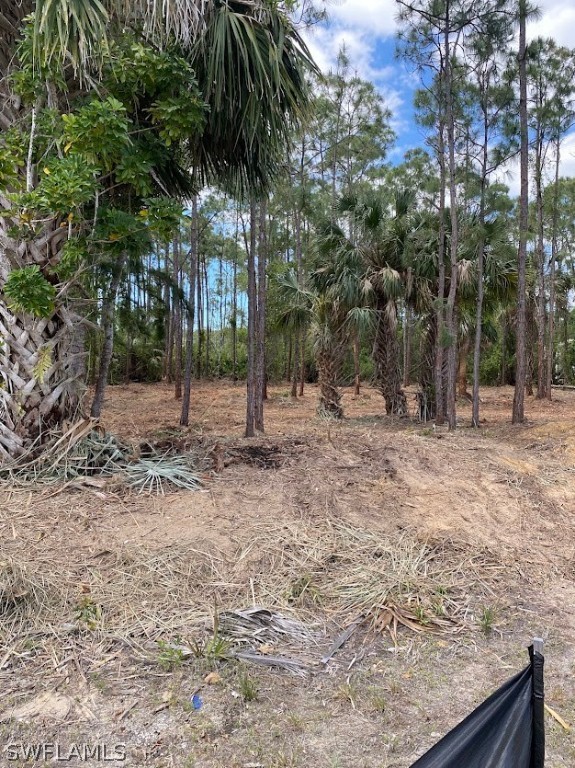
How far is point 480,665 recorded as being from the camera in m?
2.69

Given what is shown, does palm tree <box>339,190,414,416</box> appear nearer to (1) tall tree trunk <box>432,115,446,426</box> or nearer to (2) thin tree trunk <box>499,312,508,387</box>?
(1) tall tree trunk <box>432,115,446,426</box>

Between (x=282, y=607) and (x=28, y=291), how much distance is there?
9.36ft

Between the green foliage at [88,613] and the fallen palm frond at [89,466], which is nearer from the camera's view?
the green foliage at [88,613]

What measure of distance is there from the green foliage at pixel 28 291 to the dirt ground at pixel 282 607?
1.48m

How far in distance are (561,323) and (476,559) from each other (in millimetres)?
26574

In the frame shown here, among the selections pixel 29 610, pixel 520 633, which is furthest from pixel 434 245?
pixel 29 610

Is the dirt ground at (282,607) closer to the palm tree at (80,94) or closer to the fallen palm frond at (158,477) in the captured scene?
the fallen palm frond at (158,477)

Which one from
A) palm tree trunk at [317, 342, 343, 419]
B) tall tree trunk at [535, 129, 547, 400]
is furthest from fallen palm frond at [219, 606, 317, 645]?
tall tree trunk at [535, 129, 547, 400]

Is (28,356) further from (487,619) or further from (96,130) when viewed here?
(487,619)

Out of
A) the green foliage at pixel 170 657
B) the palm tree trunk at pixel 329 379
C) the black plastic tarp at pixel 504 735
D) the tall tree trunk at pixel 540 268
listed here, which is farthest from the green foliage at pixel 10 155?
the tall tree trunk at pixel 540 268

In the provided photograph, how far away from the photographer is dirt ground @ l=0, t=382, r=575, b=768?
2137mm

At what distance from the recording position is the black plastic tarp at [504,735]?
1403 mm

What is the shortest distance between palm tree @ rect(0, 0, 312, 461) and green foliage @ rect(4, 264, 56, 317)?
19mm

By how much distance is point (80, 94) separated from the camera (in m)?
4.45
